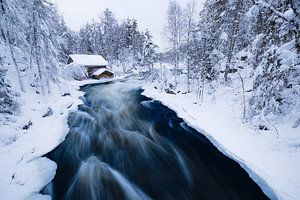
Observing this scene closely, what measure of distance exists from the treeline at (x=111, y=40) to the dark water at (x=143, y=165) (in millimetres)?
39111

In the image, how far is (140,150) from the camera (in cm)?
899

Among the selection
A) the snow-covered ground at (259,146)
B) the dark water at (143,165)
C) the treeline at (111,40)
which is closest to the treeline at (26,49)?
the dark water at (143,165)

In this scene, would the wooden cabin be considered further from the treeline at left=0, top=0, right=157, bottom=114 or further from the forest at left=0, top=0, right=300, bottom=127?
the treeline at left=0, top=0, right=157, bottom=114

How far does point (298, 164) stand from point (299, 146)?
0.99 meters

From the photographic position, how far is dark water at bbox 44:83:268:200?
6.16 meters

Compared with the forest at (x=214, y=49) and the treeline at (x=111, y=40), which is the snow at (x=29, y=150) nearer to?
the forest at (x=214, y=49)

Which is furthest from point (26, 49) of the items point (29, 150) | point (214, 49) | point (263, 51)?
point (263, 51)

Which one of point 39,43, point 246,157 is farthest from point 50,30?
point 246,157

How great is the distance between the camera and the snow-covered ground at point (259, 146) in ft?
18.5

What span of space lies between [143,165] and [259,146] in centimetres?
500

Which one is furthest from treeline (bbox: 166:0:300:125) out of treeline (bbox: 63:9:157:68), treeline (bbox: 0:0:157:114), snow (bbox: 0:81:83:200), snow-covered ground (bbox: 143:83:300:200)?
treeline (bbox: 63:9:157:68)

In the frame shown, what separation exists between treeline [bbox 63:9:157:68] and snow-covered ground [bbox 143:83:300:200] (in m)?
38.9

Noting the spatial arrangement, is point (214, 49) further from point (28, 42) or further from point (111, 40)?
point (111, 40)

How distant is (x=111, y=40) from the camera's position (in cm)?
5153
